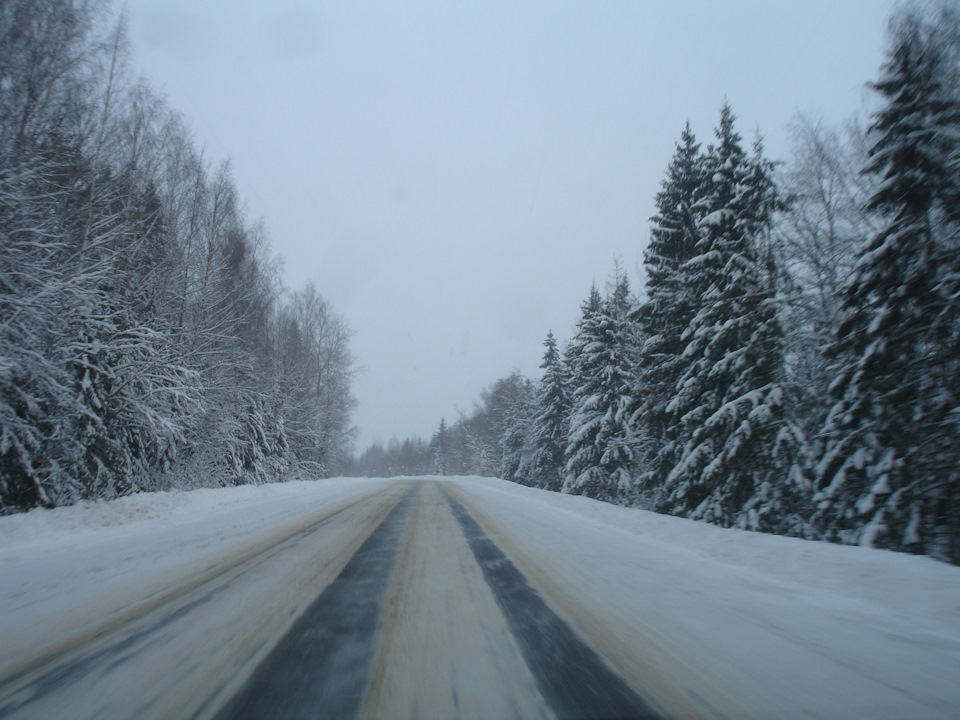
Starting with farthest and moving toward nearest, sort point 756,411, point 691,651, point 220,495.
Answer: point 220,495, point 756,411, point 691,651

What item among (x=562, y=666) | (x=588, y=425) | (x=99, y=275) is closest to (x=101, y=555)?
(x=562, y=666)

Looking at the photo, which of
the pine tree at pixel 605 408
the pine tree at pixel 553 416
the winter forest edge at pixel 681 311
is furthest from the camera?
the pine tree at pixel 553 416

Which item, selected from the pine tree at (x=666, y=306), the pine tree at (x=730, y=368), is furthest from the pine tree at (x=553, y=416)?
the pine tree at (x=730, y=368)

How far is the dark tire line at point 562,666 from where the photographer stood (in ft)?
6.43

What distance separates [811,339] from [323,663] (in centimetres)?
1453

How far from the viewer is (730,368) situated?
11188 millimetres

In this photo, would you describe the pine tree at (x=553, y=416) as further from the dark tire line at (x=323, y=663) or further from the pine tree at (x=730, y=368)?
the dark tire line at (x=323, y=663)

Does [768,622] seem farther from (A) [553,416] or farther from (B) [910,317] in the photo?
(A) [553,416]

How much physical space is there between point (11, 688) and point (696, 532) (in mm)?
7161

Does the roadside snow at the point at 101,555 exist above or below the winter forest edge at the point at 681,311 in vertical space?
below

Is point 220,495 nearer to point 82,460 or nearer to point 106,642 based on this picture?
point 82,460

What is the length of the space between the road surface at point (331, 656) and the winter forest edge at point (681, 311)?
644 centimetres

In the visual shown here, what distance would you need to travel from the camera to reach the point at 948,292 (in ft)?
22.5

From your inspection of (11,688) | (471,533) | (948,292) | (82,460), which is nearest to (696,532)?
(471,533)
